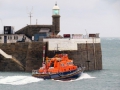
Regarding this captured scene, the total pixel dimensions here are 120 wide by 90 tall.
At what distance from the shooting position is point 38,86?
73.9 metres

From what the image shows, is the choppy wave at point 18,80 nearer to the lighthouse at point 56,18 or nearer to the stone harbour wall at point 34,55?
the stone harbour wall at point 34,55

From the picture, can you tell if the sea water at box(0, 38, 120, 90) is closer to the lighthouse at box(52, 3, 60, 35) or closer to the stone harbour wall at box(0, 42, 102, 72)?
the stone harbour wall at box(0, 42, 102, 72)

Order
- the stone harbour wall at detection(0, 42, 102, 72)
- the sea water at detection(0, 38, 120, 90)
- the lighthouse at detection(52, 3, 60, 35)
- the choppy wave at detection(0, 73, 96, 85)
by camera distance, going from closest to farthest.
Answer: the sea water at detection(0, 38, 120, 90) < the choppy wave at detection(0, 73, 96, 85) < the stone harbour wall at detection(0, 42, 102, 72) < the lighthouse at detection(52, 3, 60, 35)

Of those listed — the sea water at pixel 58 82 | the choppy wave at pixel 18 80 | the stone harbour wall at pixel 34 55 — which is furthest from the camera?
the stone harbour wall at pixel 34 55

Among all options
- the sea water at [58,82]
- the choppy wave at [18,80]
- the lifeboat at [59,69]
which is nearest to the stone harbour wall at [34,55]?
the sea water at [58,82]

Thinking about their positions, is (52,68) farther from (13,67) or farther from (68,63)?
(13,67)

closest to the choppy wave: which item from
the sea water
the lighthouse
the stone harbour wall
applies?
the sea water

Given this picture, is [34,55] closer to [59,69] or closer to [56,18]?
[59,69]

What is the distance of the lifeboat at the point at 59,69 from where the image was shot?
78.9 meters

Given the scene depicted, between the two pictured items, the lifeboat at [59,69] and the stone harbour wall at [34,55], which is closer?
the lifeboat at [59,69]

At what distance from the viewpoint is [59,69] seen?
79.6 metres

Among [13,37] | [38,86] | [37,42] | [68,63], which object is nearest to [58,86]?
[38,86]

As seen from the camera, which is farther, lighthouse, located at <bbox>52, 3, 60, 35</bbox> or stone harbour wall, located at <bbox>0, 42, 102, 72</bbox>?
lighthouse, located at <bbox>52, 3, 60, 35</bbox>

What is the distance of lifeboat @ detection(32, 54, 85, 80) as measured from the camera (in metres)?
78.9
